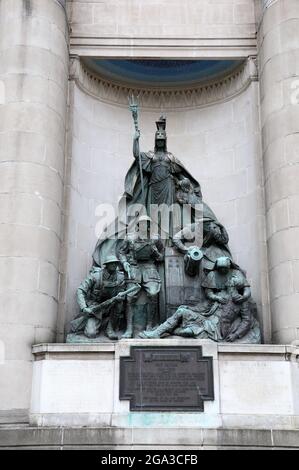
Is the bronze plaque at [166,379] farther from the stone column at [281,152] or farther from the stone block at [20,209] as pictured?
the stone block at [20,209]

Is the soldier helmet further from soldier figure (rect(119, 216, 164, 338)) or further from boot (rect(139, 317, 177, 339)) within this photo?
boot (rect(139, 317, 177, 339))

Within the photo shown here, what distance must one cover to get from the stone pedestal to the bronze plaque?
0.09m

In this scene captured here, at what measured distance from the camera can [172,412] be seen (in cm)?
969

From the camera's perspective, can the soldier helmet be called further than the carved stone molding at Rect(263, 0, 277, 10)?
No

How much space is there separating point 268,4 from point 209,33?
4.70 ft

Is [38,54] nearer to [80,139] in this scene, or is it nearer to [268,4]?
[80,139]

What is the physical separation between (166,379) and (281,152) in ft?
15.4

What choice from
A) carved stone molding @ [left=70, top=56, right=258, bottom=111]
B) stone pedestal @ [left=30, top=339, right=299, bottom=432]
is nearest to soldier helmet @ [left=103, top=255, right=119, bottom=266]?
stone pedestal @ [left=30, top=339, right=299, bottom=432]

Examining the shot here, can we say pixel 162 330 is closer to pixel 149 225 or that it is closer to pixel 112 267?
pixel 112 267

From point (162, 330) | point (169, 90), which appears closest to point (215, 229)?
point (162, 330)

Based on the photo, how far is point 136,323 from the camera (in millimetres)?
11141

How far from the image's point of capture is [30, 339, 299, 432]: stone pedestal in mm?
9672

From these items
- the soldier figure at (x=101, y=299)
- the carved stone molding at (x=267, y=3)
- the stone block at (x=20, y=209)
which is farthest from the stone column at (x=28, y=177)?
the carved stone molding at (x=267, y=3)
